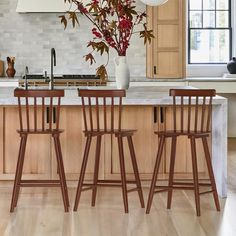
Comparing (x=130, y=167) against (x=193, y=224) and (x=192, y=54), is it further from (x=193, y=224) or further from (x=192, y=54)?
(x=192, y=54)

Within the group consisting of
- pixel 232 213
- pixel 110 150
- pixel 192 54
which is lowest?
pixel 232 213

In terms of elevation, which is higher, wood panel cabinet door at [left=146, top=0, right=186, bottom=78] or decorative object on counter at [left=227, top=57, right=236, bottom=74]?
wood panel cabinet door at [left=146, top=0, right=186, bottom=78]

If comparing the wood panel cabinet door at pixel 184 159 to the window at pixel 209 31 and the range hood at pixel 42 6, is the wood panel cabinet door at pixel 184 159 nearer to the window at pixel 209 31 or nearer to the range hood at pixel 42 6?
the range hood at pixel 42 6

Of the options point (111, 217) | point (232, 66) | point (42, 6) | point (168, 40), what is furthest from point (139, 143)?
point (232, 66)

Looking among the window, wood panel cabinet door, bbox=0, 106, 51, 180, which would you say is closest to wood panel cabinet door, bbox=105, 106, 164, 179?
wood panel cabinet door, bbox=0, 106, 51, 180

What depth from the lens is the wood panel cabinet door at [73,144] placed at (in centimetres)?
523

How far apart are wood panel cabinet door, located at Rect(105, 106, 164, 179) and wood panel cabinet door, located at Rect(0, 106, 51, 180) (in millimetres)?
530

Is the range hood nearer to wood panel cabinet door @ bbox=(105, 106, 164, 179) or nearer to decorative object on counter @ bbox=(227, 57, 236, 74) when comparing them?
decorative object on counter @ bbox=(227, 57, 236, 74)

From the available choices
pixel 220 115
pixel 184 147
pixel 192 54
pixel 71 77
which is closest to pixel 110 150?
pixel 184 147

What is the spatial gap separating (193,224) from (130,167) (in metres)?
1.31

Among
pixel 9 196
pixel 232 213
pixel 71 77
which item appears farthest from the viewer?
pixel 71 77

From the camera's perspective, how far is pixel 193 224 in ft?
13.4

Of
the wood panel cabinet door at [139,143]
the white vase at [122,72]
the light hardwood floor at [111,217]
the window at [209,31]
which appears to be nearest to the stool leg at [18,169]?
the light hardwood floor at [111,217]

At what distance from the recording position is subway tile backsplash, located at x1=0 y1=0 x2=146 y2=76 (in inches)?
326
